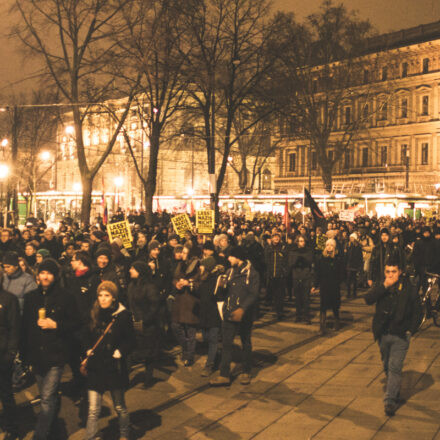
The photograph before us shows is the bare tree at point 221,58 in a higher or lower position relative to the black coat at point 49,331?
higher

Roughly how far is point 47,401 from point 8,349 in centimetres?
60

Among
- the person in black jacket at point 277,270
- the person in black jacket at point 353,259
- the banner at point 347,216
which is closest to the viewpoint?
the person in black jacket at point 277,270

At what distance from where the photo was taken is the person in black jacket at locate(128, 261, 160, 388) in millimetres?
7965

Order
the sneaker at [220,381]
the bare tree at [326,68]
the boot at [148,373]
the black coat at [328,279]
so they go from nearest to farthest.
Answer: the sneaker at [220,381] → the boot at [148,373] → the black coat at [328,279] → the bare tree at [326,68]

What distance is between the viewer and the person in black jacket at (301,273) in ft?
40.2

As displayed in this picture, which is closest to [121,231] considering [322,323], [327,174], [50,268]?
[322,323]

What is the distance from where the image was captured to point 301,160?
72.6 m

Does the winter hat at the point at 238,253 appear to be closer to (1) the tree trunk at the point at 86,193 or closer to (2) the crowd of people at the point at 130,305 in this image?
(2) the crowd of people at the point at 130,305

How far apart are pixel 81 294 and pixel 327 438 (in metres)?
3.31

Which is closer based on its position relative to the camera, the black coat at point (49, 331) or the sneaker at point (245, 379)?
the black coat at point (49, 331)

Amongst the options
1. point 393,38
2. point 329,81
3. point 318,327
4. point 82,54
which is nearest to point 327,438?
point 318,327

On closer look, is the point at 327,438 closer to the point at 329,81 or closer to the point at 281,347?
the point at 281,347

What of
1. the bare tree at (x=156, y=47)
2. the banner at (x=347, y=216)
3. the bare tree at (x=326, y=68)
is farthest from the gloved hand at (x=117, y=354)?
the bare tree at (x=326, y=68)

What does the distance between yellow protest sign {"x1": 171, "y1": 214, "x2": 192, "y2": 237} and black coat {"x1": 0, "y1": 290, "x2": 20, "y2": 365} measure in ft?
33.0
